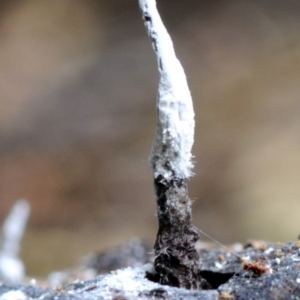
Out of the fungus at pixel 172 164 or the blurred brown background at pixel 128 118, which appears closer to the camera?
the fungus at pixel 172 164

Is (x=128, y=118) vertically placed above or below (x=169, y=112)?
above

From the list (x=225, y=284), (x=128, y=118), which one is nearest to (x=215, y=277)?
(x=225, y=284)

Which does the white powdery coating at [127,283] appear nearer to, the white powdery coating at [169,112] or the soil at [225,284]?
the soil at [225,284]

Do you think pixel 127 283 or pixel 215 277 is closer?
pixel 127 283

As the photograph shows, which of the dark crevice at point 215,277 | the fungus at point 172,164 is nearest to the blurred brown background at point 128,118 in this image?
the dark crevice at point 215,277

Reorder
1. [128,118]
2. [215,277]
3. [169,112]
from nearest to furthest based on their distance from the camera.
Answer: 1. [169,112]
2. [215,277]
3. [128,118]

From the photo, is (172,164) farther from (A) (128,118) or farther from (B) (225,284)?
(A) (128,118)
